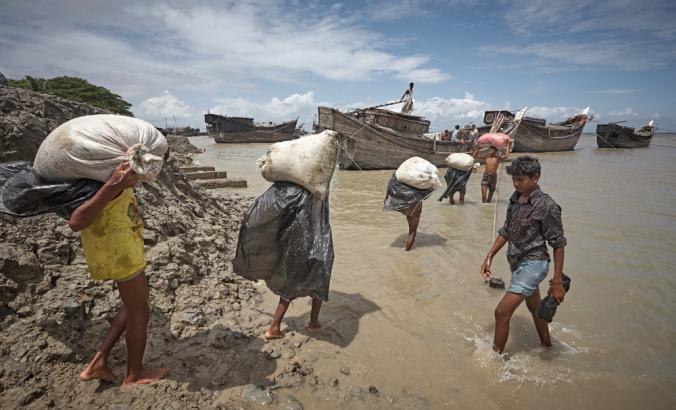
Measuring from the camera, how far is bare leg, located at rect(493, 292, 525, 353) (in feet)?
8.36

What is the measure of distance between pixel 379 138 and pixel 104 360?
1475cm

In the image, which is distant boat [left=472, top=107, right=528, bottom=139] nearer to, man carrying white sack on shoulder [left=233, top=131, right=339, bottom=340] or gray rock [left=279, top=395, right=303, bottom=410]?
man carrying white sack on shoulder [left=233, top=131, right=339, bottom=340]

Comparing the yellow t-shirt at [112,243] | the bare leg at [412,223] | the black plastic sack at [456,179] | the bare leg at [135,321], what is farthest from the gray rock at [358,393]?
the black plastic sack at [456,179]

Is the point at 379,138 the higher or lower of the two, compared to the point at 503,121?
lower

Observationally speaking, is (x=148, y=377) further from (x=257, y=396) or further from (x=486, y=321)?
(x=486, y=321)

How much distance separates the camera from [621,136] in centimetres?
2881

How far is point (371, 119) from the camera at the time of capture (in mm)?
16500

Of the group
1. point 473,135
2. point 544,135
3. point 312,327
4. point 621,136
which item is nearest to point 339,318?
point 312,327

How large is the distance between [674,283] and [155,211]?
6.68m

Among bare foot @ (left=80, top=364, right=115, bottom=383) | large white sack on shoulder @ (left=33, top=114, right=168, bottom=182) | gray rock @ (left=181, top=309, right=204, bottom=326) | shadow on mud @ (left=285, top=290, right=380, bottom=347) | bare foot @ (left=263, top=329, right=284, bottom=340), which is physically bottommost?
shadow on mud @ (left=285, top=290, right=380, bottom=347)

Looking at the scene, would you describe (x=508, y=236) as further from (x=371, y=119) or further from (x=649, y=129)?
(x=649, y=129)

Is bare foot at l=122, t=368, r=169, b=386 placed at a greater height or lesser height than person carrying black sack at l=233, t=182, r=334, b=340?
lesser

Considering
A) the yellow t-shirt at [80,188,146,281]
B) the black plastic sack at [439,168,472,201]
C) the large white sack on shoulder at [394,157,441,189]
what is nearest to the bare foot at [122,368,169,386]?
the yellow t-shirt at [80,188,146,281]

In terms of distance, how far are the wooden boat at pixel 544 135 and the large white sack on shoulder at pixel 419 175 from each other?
21548mm
